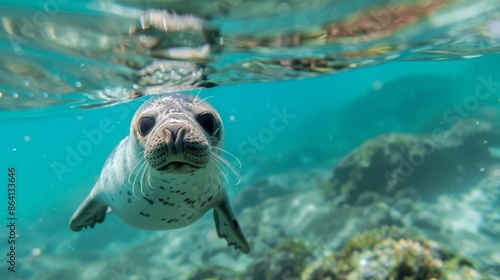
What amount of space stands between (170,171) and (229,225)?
71.0 inches

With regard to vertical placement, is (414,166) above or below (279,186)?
below

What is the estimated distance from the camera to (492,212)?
26.4ft

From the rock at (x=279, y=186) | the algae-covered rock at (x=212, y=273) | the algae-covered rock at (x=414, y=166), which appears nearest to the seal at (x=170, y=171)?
the algae-covered rock at (x=212, y=273)

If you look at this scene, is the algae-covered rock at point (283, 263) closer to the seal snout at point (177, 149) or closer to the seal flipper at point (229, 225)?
the seal flipper at point (229, 225)

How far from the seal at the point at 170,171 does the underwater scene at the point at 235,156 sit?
16mm

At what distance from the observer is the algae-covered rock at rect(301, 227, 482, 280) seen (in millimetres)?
4449

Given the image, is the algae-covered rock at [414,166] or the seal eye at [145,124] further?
the algae-covered rock at [414,166]

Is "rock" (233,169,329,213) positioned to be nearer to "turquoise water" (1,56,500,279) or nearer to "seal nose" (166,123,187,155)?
"turquoise water" (1,56,500,279)

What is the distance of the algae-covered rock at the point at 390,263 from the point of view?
4.45 meters

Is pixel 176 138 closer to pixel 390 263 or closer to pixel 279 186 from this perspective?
pixel 390 263

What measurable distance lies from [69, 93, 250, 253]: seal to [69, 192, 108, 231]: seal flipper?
2 centimetres

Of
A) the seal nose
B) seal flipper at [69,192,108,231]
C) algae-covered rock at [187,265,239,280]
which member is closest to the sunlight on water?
the seal nose

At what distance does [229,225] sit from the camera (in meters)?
4.12

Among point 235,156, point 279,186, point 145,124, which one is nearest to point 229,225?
point 235,156
